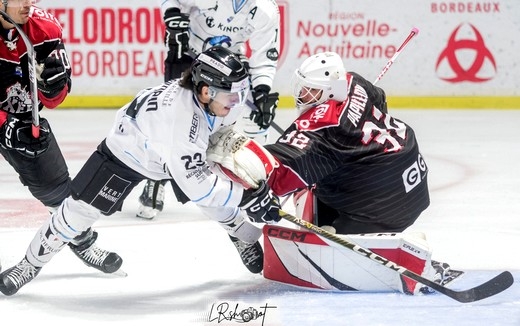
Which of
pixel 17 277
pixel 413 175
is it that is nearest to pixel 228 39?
pixel 413 175

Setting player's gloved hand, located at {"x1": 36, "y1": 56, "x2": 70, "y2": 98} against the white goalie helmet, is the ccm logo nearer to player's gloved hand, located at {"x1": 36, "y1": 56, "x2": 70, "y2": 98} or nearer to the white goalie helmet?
the white goalie helmet

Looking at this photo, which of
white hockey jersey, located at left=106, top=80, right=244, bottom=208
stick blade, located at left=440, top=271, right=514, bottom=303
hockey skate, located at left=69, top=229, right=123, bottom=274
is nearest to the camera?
white hockey jersey, located at left=106, top=80, right=244, bottom=208

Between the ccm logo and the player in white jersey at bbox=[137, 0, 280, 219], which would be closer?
the ccm logo

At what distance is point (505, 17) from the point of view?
26.1 feet

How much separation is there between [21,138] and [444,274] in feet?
4.82

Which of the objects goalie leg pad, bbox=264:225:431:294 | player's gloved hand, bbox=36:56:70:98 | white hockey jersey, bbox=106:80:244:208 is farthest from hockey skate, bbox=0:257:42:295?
goalie leg pad, bbox=264:225:431:294

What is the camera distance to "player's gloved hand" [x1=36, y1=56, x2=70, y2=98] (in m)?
3.76

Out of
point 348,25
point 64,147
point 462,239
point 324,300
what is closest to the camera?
point 324,300

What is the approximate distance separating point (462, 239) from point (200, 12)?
5.15 ft

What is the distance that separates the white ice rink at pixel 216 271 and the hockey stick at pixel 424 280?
28 millimetres

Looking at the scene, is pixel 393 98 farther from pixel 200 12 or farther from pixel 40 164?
pixel 40 164

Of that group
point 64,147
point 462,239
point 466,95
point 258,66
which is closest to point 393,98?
point 466,95

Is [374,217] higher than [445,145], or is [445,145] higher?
[374,217]

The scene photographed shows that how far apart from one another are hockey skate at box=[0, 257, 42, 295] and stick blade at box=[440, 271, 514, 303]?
1318mm
